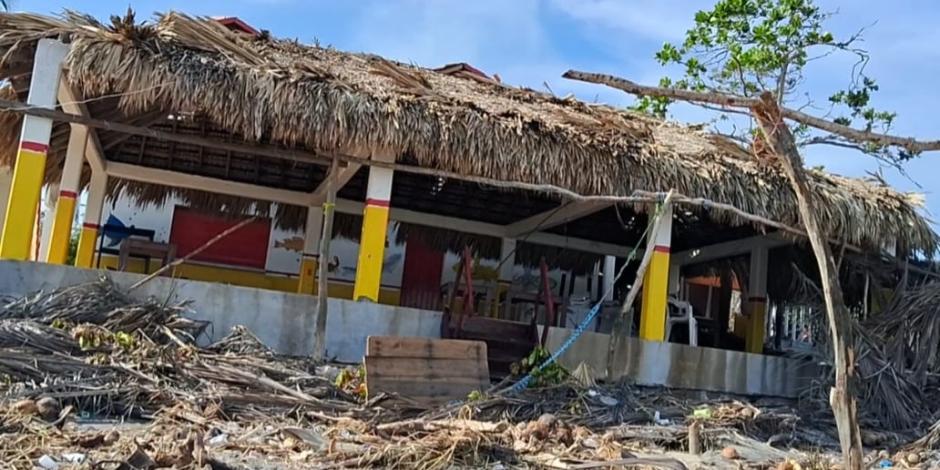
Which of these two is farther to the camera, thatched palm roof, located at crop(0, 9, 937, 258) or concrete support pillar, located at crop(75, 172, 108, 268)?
concrete support pillar, located at crop(75, 172, 108, 268)

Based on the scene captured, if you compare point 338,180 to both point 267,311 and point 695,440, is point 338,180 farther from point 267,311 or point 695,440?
point 695,440

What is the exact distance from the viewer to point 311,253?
37.7 ft

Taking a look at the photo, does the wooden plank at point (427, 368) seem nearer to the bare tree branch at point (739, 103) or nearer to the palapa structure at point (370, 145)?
the palapa structure at point (370, 145)

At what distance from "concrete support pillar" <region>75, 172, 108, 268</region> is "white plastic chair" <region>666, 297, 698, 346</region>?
769 centimetres

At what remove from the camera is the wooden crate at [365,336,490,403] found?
5.99 m

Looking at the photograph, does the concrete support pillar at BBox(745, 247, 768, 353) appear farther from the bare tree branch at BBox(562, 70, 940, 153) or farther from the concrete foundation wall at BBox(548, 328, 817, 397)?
the bare tree branch at BBox(562, 70, 940, 153)

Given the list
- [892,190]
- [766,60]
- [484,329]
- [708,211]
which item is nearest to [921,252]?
[892,190]

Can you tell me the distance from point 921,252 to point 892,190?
85 cm

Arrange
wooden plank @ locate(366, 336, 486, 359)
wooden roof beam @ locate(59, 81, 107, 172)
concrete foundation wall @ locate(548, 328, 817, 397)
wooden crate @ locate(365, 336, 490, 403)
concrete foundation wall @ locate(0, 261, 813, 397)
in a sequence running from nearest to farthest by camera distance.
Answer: wooden crate @ locate(365, 336, 490, 403) → wooden plank @ locate(366, 336, 486, 359) → concrete foundation wall @ locate(0, 261, 813, 397) → wooden roof beam @ locate(59, 81, 107, 172) → concrete foundation wall @ locate(548, 328, 817, 397)

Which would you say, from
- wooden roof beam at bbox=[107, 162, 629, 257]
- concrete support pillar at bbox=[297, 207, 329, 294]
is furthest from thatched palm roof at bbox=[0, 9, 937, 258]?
concrete support pillar at bbox=[297, 207, 329, 294]

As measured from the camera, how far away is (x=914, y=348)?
8344 mm

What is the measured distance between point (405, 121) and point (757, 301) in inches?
273

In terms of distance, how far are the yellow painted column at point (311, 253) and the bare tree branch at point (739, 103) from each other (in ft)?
28.7

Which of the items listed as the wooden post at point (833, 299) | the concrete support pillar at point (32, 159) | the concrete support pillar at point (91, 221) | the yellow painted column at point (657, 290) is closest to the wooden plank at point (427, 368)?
the yellow painted column at point (657, 290)
